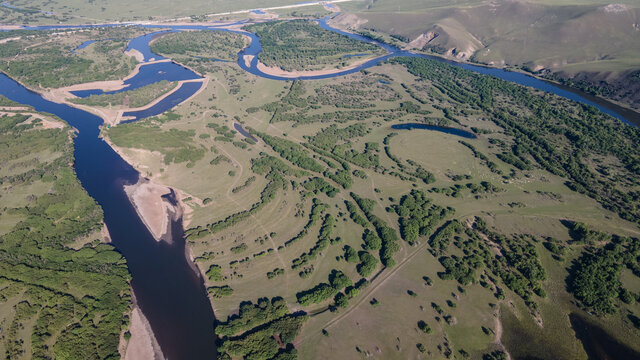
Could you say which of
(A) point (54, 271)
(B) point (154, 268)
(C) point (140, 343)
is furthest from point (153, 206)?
(C) point (140, 343)

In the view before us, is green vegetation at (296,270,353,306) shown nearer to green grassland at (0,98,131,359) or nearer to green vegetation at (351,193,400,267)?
green vegetation at (351,193,400,267)

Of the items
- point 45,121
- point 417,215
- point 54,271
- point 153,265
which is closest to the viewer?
point 54,271

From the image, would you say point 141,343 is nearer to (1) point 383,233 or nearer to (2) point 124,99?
(1) point 383,233

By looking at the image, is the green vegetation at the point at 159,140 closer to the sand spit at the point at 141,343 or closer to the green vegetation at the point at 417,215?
the sand spit at the point at 141,343

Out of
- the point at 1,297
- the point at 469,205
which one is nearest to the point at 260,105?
the point at 469,205

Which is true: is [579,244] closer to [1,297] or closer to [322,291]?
[322,291]

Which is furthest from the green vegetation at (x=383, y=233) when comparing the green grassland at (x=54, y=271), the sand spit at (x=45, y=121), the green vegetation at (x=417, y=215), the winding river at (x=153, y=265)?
the sand spit at (x=45, y=121)
